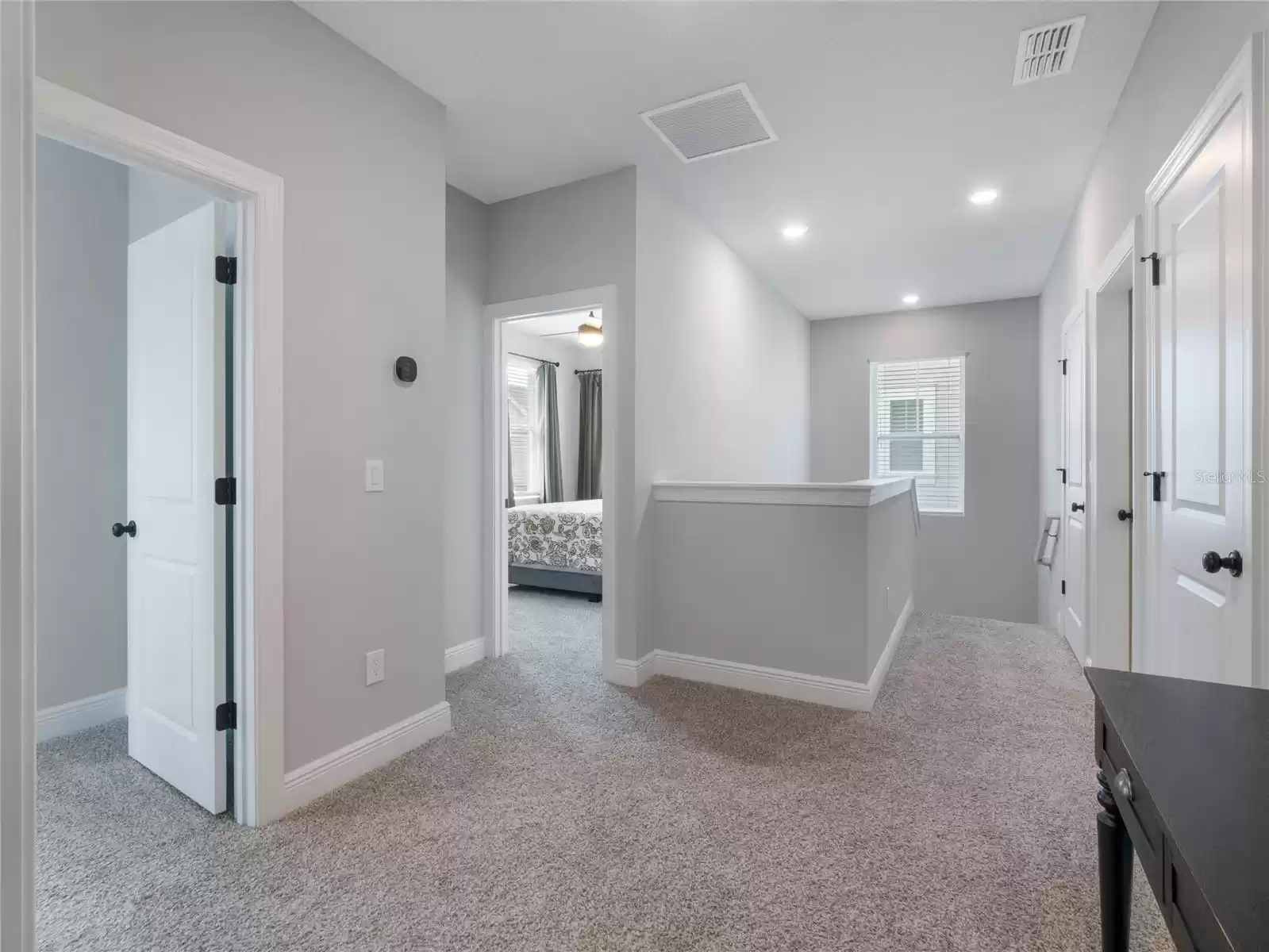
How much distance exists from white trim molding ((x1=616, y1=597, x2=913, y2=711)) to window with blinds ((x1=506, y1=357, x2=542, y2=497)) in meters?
4.26

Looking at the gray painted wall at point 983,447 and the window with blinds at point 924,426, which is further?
the window with blinds at point 924,426

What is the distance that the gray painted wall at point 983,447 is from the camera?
18.4ft

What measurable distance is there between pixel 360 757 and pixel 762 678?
178 centimetres

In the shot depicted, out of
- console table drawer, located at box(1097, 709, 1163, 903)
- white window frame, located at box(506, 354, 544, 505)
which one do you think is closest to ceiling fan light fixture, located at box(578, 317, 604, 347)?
white window frame, located at box(506, 354, 544, 505)

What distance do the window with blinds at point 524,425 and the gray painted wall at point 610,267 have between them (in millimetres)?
3832

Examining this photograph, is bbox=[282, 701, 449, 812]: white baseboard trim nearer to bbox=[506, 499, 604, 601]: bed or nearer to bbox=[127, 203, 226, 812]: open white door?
bbox=[127, 203, 226, 812]: open white door

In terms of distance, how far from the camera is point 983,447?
5801 millimetres

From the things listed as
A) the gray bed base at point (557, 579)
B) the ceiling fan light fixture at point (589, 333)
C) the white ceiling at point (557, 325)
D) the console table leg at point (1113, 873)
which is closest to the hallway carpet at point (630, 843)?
the console table leg at point (1113, 873)

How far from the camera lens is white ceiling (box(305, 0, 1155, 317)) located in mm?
2082

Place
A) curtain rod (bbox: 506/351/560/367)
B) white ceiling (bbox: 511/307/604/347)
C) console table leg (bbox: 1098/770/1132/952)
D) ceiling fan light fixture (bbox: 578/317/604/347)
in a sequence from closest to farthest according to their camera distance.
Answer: console table leg (bbox: 1098/770/1132/952), ceiling fan light fixture (bbox: 578/317/604/347), white ceiling (bbox: 511/307/604/347), curtain rod (bbox: 506/351/560/367)

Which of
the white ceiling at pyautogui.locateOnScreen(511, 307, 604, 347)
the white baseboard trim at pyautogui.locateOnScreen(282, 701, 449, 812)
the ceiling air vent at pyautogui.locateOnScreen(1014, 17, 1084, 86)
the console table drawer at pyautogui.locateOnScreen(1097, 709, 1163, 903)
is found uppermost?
the white ceiling at pyautogui.locateOnScreen(511, 307, 604, 347)

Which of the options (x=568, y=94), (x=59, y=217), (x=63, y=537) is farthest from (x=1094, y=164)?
(x=63, y=537)

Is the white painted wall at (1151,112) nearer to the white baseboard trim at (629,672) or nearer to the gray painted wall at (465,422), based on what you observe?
the white baseboard trim at (629,672)

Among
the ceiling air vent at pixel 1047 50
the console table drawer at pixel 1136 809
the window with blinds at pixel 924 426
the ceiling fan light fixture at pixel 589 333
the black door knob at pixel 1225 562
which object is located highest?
the ceiling air vent at pixel 1047 50
